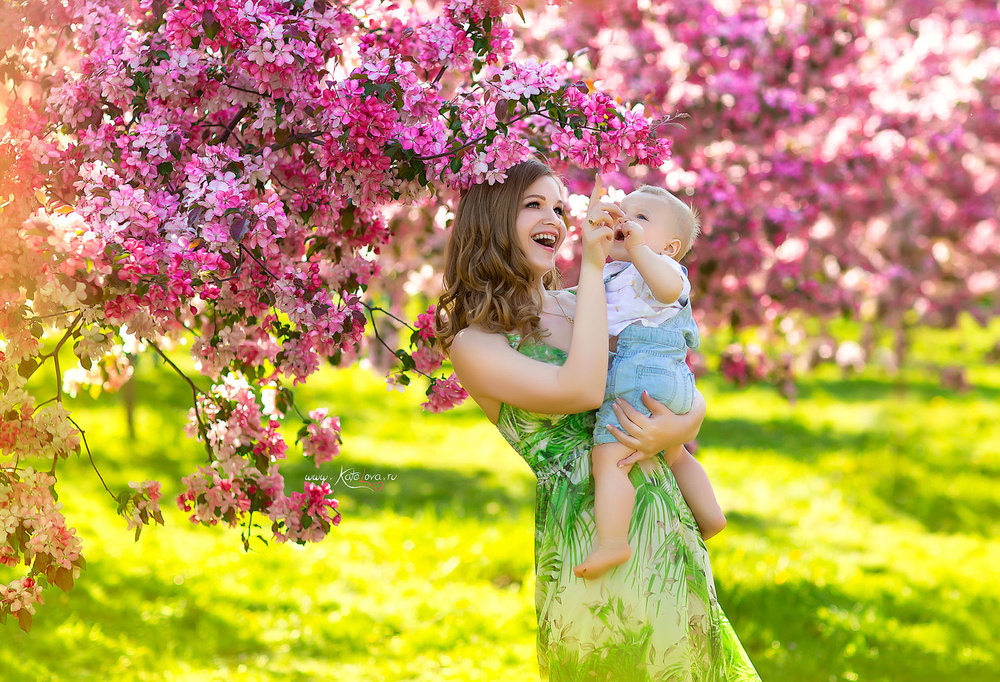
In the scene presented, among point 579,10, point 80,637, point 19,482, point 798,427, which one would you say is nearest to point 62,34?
point 19,482

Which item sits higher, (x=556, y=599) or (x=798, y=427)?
(x=798, y=427)

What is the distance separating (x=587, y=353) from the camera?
2.55 meters

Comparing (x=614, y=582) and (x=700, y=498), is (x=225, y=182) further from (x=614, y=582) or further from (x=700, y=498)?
(x=700, y=498)

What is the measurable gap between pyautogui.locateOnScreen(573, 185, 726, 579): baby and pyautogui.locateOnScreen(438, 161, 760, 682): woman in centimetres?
6

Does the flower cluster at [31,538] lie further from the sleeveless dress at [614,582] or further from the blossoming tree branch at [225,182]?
the sleeveless dress at [614,582]

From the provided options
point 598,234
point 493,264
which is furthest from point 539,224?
point 598,234

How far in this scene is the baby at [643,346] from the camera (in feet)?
8.63

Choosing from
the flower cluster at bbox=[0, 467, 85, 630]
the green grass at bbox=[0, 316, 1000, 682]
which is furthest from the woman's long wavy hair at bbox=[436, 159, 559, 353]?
the green grass at bbox=[0, 316, 1000, 682]

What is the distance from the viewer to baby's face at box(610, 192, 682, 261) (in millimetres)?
2938

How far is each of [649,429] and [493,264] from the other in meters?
0.68

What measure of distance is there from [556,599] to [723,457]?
820 cm

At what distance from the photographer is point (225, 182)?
273cm

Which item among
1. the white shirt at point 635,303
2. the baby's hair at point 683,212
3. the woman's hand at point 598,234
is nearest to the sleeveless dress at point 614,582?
the white shirt at point 635,303

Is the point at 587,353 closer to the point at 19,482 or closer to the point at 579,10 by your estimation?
the point at 19,482
